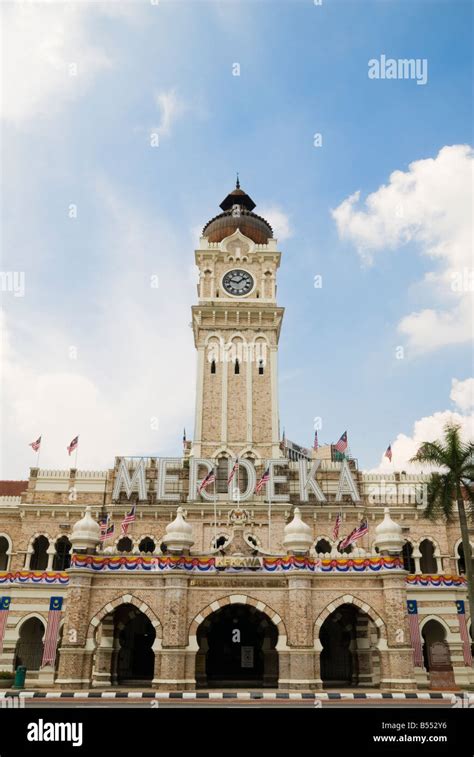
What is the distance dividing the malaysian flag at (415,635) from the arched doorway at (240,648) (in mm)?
8195

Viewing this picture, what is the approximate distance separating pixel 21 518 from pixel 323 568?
22.2 meters

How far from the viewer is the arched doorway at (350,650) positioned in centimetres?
2903

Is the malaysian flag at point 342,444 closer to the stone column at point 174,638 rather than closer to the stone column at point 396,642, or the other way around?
the stone column at point 396,642

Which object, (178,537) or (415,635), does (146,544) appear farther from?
(415,635)

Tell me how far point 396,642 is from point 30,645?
2320 centimetres

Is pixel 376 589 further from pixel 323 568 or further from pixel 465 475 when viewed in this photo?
pixel 465 475

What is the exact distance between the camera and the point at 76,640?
25.4 meters

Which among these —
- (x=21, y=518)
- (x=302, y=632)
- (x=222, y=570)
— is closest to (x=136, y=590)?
(x=222, y=570)

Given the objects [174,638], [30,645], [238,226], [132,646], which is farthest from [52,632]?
[238,226]

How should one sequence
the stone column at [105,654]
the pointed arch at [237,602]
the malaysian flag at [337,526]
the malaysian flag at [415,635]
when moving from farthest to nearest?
the malaysian flag at [337,526] → the malaysian flag at [415,635] → the stone column at [105,654] → the pointed arch at [237,602]

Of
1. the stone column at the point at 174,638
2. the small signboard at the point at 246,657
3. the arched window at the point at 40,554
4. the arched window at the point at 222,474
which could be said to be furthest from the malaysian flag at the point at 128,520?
the small signboard at the point at 246,657

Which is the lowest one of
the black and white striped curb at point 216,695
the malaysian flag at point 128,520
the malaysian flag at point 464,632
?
the black and white striped curb at point 216,695

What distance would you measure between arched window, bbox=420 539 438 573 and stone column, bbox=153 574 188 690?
20.5m

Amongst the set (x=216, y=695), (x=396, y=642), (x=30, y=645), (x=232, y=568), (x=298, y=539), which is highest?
(x=298, y=539)
